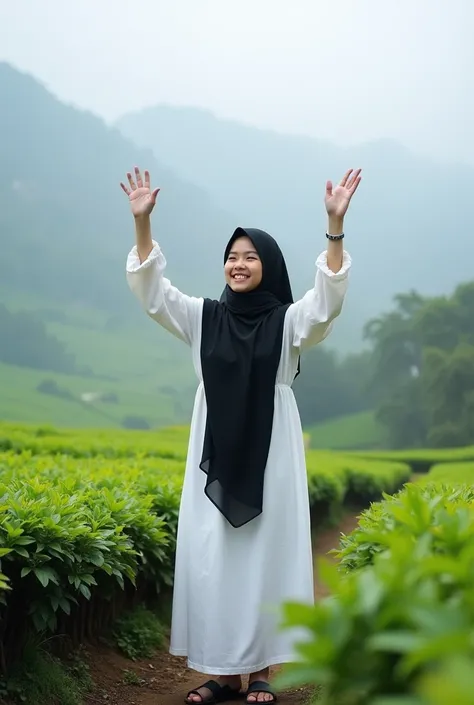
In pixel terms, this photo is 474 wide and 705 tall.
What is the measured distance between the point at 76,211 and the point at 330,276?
3440 centimetres

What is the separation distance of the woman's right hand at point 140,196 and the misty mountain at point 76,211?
95.2 ft

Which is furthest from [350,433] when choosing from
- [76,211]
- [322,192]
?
[322,192]

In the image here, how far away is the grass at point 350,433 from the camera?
30125 mm

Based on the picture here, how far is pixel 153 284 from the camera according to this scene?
3.70 metres

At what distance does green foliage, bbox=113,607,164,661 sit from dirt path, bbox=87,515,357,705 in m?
0.05

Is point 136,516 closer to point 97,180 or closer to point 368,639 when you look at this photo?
point 368,639

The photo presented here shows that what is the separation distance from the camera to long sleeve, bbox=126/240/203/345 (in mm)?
3697

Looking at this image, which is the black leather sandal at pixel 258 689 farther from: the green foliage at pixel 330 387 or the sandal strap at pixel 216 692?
the green foliage at pixel 330 387

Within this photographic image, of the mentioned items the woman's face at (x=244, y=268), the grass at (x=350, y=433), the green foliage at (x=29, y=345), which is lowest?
the woman's face at (x=244, y=268)

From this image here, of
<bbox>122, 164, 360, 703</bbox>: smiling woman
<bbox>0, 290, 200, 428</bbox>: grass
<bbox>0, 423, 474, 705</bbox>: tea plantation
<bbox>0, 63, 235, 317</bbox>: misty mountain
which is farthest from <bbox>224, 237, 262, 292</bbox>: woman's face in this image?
<bbox>0, 63, 235, 317</bbox>: misty mountain

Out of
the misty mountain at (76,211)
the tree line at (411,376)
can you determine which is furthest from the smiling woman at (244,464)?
the misty mountain at (76,211)

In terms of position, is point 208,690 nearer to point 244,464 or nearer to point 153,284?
point 244,464

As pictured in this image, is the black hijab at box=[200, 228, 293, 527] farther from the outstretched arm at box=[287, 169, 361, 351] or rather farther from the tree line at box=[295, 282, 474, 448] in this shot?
the tree line at box=[295, 282, 474, 448]

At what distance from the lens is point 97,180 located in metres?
39.2
